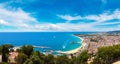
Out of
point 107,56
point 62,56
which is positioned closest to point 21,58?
point 62,56

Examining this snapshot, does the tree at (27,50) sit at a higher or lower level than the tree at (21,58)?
higher

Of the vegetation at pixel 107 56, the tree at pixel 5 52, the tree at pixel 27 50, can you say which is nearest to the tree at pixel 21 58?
Result: the tree at pixel 5 52

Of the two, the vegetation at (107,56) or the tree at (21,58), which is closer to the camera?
the tree at (21,58)

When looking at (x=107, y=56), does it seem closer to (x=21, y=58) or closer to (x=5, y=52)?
(x=21, y=58)

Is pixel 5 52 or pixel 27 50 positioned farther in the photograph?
pixel 27 50

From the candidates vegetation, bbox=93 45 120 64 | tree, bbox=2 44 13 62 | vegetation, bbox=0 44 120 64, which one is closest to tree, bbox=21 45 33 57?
vegetation, bbox=0 44 120 64

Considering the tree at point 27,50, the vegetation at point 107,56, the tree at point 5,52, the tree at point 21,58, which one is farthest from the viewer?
the vegetation at point 107,56

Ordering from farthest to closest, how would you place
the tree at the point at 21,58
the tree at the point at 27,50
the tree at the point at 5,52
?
the tree at the point at 27,50
the tree at the point at 5,52
the tree at the point at 21,58

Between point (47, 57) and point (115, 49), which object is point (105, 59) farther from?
point (47, 57)

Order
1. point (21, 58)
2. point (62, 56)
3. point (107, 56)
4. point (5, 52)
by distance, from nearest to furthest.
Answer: point (21, 58)
point (5, 52)
point (62, 56)
point (107, 56)

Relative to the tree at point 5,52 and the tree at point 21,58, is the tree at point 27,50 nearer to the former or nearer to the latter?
the tree at point 5,52

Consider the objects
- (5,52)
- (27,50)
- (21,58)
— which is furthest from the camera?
(27,50)

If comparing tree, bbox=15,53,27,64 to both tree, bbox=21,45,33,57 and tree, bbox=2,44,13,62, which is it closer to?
Result: tree, bbox=2,44,13,62
